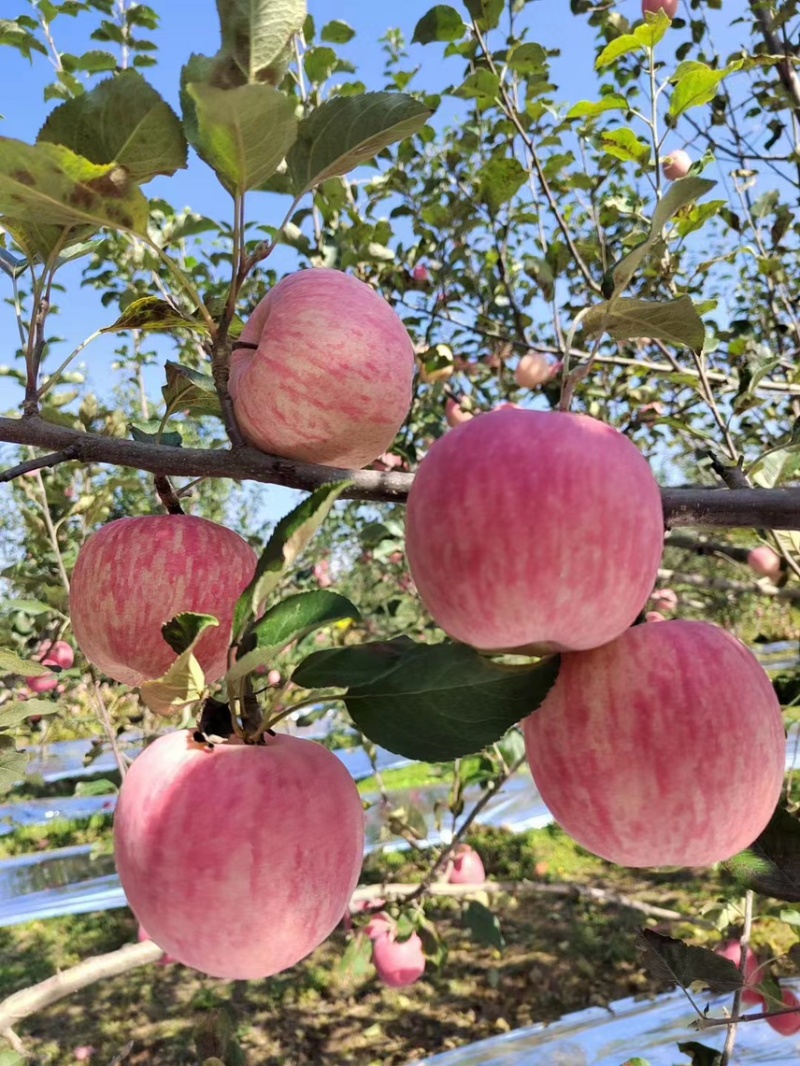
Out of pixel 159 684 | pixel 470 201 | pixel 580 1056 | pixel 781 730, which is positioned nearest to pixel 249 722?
pixel 159 684

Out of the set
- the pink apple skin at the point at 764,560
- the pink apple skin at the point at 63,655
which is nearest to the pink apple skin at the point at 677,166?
the pink apple skin at the point at 764,560


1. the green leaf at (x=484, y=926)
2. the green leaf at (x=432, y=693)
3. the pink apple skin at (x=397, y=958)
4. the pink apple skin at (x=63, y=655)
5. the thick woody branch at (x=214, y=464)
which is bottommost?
the pink apple skin at (x=397, y=958)

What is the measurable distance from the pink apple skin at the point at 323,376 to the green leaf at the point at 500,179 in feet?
4.37

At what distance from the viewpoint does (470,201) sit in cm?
235

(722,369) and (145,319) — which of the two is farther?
(722,369)

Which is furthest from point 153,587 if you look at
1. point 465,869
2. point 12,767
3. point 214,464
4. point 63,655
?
point 63,655

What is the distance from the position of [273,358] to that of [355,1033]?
3.22 m

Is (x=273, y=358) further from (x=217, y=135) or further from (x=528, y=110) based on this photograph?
(x=528, y=110)

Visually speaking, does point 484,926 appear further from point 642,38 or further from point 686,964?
point 642,38

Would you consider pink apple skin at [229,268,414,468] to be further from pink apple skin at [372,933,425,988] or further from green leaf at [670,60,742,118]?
pink apple skin at [372,933,425,988]

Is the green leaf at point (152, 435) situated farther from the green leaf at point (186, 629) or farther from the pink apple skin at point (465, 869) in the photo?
the pink apple skin at point (465, 869)

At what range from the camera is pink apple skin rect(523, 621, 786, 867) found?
613 mm

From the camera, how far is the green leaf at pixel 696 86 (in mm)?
1405

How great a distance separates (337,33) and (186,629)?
234 centimetres
